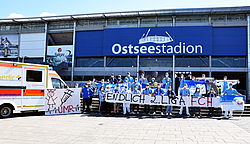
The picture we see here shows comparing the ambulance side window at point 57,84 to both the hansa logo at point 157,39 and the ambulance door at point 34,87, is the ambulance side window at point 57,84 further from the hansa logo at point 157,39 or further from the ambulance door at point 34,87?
the hansa logo at point 157,39

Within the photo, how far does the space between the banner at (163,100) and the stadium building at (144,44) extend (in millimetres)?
20038

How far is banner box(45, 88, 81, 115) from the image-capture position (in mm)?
12484

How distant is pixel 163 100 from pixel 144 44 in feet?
69.8

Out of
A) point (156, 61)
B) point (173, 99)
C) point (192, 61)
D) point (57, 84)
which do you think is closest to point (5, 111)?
point (57, 84)

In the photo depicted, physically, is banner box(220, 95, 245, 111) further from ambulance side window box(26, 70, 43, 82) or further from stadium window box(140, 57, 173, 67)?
stadium window box(140, 57, 173, 67)

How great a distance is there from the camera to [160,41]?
106ft

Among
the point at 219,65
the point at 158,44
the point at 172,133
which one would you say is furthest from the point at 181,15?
the point at 172,133

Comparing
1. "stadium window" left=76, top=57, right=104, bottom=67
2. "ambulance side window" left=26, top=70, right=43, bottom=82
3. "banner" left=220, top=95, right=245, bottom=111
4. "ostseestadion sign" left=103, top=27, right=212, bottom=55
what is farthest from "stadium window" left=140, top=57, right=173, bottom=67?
"ambulance side window" left=26, top=70, right=43, bottom=82

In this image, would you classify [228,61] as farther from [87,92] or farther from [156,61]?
[87,92]

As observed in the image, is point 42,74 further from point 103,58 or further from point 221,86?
point 103,58

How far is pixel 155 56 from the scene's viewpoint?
3325 cm

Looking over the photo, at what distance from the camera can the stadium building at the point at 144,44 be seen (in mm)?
31672

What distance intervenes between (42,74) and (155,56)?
76.5ft

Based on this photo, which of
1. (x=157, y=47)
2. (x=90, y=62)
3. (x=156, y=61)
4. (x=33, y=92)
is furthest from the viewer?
(x=90, y=62)
